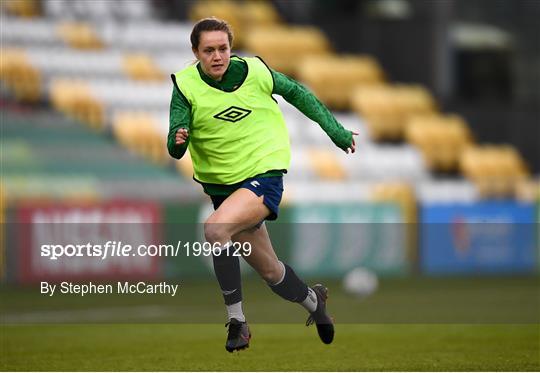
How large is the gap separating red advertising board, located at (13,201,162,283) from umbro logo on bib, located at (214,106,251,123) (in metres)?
9.97

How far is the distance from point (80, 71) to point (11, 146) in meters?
3.65

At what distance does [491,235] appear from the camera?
850 inches

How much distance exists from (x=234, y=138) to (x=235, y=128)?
0.06m

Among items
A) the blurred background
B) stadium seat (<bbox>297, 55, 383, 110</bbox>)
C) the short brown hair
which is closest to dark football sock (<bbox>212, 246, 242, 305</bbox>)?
the short brown hair

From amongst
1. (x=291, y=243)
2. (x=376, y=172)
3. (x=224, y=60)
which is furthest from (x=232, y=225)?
(x=376, y=172)

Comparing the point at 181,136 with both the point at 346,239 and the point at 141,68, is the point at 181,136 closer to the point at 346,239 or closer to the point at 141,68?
the point at 346,239

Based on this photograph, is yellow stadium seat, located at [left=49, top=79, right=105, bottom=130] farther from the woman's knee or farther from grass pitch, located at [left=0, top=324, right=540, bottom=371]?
the woman's knee

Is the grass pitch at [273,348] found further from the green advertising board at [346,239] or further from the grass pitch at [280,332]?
the green advertising board at [346,239]

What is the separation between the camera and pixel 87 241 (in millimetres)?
18000

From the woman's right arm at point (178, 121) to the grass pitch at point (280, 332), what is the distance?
5.35 feet

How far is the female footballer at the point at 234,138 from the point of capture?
307 inches

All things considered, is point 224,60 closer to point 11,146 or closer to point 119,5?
point 11,146

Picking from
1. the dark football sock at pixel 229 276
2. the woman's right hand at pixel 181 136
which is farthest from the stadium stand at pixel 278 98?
the woman's right hand at pixel 181 136

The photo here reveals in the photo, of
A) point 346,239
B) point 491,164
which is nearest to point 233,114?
point 346,239
